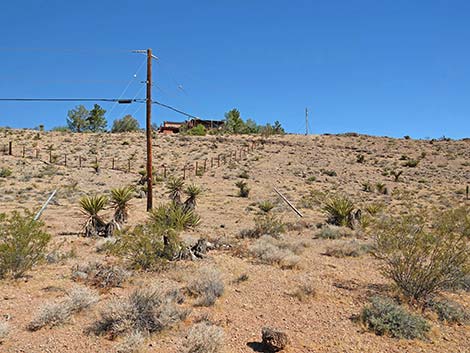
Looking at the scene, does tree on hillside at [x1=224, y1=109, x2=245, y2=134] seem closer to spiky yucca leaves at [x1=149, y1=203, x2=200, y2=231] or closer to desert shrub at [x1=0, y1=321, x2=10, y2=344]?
spiky yucca leaves at [x1=149, y1=203, x2=200, y2=231]

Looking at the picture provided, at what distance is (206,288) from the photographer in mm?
8188

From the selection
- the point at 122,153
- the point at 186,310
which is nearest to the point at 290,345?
the point at 186,310

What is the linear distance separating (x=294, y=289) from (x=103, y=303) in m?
4.00

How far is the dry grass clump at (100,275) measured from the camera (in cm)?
866

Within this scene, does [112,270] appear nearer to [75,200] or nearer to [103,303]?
[103,303]

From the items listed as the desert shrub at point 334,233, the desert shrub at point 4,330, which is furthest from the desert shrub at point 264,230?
the desert shrub at point 4,330

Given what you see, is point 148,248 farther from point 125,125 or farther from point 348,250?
point 125,125

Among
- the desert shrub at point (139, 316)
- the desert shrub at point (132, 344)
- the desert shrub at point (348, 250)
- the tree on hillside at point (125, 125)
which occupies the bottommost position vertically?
the desert shrub at point (132, 344)

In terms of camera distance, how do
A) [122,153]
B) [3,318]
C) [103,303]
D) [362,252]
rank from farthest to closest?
[122,153], [362,252], [103,303], [3,318]

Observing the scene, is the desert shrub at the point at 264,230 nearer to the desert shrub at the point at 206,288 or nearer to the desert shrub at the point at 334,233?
the desert shrub at the point at 334,233

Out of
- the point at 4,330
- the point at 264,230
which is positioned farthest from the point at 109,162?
the point at 4,330

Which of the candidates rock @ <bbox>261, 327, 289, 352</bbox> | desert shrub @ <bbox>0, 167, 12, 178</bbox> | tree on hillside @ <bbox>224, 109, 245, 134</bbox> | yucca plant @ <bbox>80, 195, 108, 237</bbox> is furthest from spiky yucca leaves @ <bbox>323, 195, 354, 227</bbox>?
tree on hillside @ <bbox>224, 109, 245, 134</bbox>

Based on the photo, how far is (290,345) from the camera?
616 cm

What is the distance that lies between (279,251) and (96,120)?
78285mm
